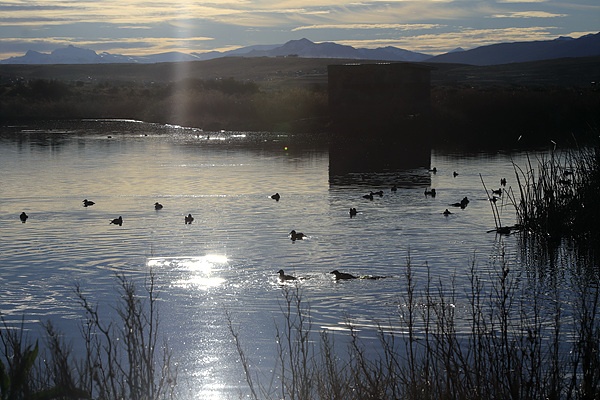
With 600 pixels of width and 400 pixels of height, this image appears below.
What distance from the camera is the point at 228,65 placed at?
619 ft

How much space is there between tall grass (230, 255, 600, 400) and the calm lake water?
1.26 feet

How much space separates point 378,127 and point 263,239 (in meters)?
27.5

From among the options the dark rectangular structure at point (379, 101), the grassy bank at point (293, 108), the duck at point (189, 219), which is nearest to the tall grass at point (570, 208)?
the duck at point (189, 219)

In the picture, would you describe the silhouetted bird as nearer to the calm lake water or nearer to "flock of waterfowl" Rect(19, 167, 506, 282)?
"flock of waterfowl" Rect(19, 167, 506, 282)

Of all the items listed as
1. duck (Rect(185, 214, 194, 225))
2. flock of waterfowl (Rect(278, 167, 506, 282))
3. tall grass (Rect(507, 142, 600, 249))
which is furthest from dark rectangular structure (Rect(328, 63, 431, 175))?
tall grass (Rect(507, 142, 600, 249))

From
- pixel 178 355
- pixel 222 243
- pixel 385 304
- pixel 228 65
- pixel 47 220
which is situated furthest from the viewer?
pixel 228 65

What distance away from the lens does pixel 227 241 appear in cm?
1568

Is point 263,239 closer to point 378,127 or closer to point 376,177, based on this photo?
point 376,177

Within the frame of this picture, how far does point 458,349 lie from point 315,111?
42443 millimetres

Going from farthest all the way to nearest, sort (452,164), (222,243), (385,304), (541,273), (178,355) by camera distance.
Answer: (452,164) → (222,243) → (541,273) → (385,304) → (178,355)

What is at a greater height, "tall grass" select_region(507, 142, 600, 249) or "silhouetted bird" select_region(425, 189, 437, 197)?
"tall grass" select_region(507, 142, 600, 249)

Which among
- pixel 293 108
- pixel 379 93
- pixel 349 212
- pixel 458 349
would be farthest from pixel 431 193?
pixel 293 108

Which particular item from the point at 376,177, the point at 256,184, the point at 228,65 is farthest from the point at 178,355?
the point at 228,65

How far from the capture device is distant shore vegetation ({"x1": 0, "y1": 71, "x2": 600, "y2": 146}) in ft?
142
